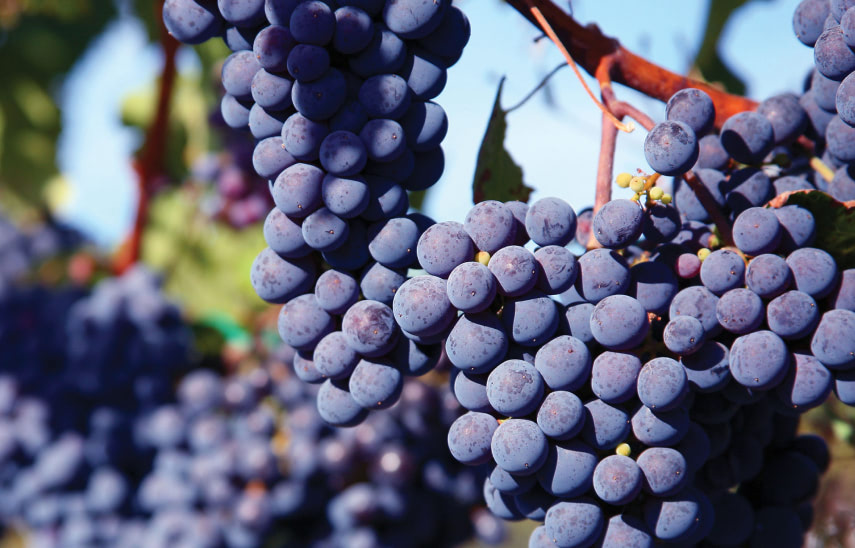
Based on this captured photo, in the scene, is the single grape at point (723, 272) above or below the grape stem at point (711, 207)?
Result: below

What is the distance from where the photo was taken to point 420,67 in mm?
650

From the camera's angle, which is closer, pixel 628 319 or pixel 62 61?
pixel 628 319

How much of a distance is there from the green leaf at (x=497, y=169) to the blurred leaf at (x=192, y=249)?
118 cm

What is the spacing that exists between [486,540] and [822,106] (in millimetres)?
966

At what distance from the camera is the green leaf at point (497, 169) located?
771 mm

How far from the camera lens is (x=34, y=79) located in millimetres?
2104

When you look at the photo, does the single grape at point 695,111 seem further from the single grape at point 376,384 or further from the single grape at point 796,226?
the single grape at point 376,384

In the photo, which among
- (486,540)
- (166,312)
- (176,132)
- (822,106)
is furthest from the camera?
(176,132)

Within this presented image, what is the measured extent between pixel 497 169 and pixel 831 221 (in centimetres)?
32

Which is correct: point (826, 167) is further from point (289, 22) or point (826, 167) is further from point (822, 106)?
point (289, 22)

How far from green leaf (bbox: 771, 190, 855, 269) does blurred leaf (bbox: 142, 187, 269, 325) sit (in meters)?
1.44

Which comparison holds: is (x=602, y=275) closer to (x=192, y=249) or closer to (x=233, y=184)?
(x=233, y=184)

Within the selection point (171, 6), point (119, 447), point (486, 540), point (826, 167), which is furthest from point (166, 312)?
point (826, 167)

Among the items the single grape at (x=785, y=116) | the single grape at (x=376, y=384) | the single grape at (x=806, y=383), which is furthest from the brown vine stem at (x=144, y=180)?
the single grape at (x=806, y=383)
